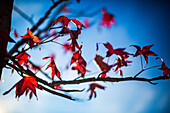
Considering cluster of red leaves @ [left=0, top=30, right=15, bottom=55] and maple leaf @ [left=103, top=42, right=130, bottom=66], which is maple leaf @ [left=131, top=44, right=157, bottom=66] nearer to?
maple leaf @ [left=103, top=42, right=130, bottom=66]

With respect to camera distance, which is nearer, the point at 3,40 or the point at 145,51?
the point at 3,40

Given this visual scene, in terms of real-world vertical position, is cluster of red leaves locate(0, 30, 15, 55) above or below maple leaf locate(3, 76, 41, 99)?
above

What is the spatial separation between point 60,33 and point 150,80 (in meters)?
0.59

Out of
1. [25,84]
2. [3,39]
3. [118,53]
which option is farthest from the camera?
[118,53]

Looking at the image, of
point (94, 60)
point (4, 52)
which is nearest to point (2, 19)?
point (4, 52)

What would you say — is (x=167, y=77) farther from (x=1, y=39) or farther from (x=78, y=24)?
(x=1, y=39)

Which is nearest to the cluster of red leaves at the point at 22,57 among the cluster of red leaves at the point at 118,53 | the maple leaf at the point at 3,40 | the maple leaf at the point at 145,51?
the maple leaf at the point at 3,40

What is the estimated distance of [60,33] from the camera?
26.6 inches

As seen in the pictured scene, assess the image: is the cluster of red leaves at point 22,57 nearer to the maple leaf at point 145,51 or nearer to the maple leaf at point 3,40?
the maple leaf at point 3,40

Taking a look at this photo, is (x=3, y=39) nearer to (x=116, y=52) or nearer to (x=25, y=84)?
(x=25, y=84)

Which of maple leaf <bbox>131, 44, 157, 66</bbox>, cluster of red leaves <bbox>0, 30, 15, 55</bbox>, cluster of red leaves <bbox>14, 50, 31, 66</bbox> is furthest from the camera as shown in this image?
maple leaf <bbox>131, 44, 157, 66</bbox>

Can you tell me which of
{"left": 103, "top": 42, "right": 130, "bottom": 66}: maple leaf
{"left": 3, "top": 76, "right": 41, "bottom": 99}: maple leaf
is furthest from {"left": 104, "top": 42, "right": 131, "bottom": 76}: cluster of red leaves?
{"left": 3, "top": 76, "right": 41, "bottom": 99}: maple leaf

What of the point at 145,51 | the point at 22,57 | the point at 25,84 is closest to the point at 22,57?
the point at 22,57

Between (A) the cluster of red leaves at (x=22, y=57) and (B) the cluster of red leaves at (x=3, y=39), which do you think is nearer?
(B) the cluster of red leaves at (x=3, y=39)
